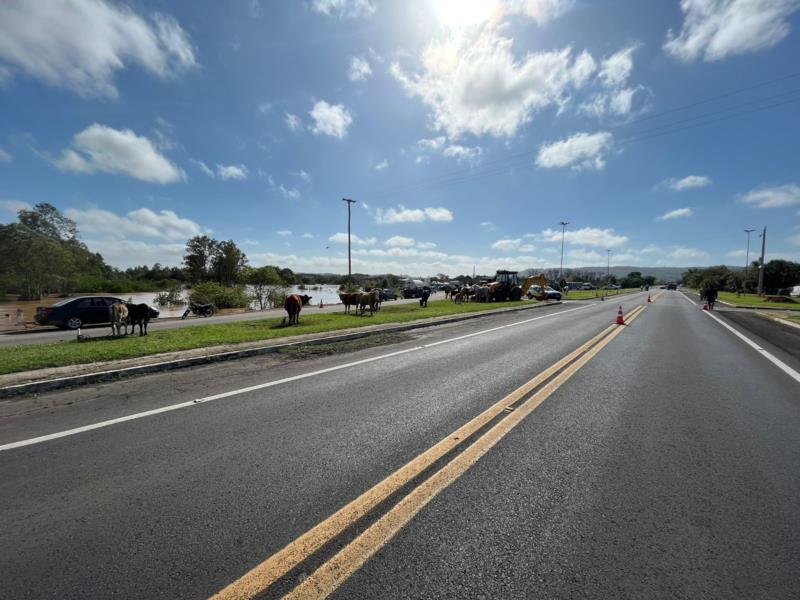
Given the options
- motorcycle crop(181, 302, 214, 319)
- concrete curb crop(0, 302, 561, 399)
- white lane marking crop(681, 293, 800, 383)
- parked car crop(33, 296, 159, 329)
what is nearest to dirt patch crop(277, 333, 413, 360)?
concrete curb crop(0, 302, 561, 399)

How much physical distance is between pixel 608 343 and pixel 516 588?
34.0 feet

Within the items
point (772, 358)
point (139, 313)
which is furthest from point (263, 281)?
point (772, 358)

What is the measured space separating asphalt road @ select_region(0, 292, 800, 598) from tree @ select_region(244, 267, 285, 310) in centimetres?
4160

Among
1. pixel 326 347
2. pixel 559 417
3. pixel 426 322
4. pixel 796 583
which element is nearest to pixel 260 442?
pixel 559 417

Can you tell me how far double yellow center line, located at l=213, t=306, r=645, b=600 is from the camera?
6.52 ft

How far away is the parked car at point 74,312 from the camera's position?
18.3m

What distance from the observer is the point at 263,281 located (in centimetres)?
4681

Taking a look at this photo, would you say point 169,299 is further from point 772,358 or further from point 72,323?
point 772,358

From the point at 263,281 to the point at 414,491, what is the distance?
47.6 meters

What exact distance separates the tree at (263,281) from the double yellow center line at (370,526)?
44288mm

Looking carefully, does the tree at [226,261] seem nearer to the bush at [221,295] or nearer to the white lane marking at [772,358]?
the bush at [221,295]

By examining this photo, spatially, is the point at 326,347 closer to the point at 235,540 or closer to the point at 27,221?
the point at 235,540

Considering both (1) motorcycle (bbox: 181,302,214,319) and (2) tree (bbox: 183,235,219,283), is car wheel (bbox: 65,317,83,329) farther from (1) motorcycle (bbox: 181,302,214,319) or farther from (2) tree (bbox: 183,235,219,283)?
(2) tree (bbox: 183,235,219,283)

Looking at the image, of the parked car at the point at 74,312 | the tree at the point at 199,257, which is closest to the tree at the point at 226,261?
the tree at the point at 199,257
